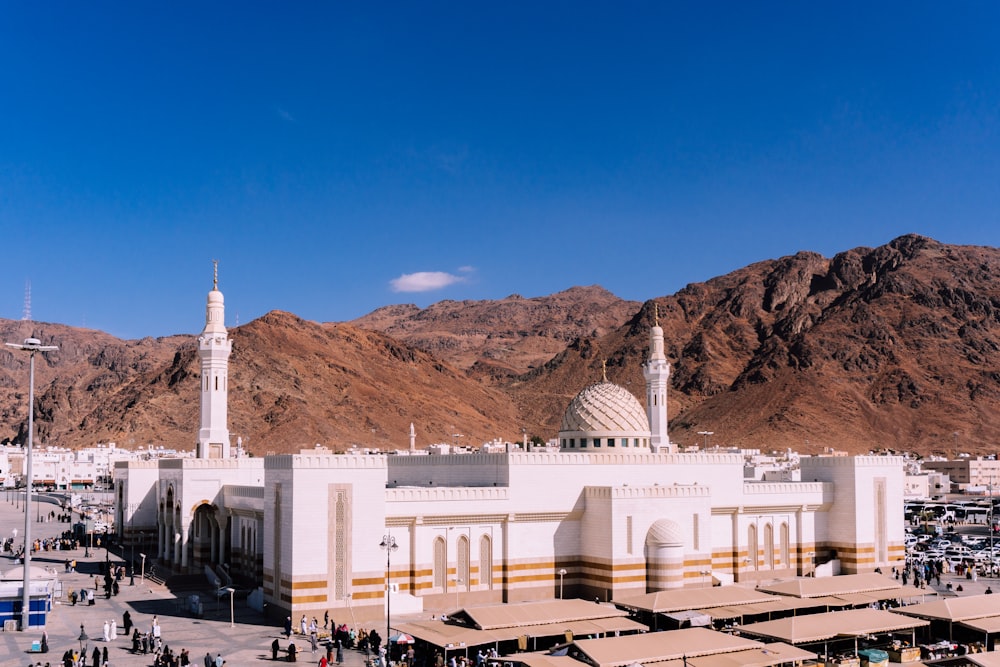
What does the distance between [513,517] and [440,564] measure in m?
2.95

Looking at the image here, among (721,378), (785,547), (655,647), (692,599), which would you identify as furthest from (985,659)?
(721,378)

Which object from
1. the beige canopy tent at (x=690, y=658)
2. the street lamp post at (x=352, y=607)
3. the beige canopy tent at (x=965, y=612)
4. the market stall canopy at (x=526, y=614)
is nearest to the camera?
the beige canopy tent at (x=690, y=658)

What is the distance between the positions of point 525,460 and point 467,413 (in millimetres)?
109530

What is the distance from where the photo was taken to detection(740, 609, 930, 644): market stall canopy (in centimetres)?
2630

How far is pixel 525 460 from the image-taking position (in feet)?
116

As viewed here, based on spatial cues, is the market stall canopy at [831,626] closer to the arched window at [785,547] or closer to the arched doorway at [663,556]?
the arched doorway at [663,556]

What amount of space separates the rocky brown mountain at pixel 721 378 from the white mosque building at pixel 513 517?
223ft

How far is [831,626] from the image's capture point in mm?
27094

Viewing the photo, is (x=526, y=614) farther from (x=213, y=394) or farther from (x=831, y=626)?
(x=213, y=394)

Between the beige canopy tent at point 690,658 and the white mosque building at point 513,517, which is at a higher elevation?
the white mosque building at point 513,517

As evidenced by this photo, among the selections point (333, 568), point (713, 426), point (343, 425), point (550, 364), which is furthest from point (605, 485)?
point (550, 364)

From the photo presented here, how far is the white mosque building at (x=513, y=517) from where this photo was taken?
102 feet

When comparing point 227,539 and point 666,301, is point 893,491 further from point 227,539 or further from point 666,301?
point 666,301

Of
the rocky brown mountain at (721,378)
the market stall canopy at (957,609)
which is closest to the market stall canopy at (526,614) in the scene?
the market stall canopy at (957,609)
